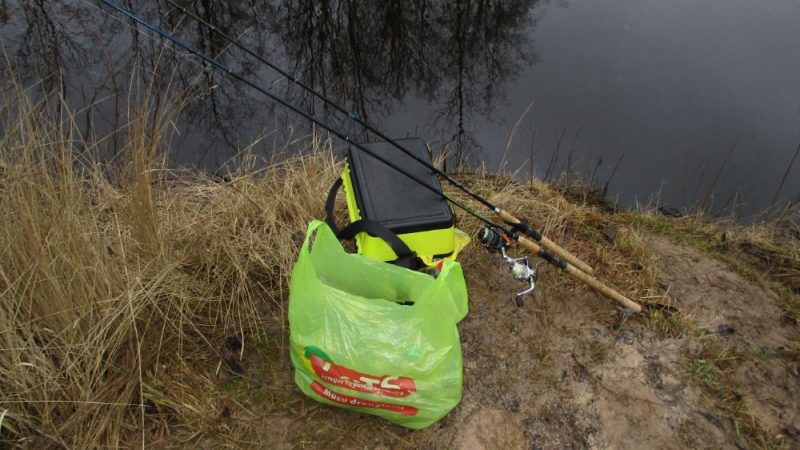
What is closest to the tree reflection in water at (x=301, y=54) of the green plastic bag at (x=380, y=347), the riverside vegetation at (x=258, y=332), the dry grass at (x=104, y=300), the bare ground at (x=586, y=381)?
the riverside vegetation at (x=258, y=332)

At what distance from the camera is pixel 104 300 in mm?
1909

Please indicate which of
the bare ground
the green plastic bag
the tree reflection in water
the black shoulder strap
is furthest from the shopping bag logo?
the tree reflection in water

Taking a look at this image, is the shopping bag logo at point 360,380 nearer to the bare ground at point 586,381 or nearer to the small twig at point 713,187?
the bare ground at point 586,381

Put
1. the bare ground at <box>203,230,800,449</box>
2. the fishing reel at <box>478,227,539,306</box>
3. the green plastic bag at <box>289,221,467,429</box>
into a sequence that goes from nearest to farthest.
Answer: the green plastic bag at <box>289,221,467,429</box>, the bare ground at <box>203,230,800,449</box>, the fishing reel at <box>478,227,539,306</box>

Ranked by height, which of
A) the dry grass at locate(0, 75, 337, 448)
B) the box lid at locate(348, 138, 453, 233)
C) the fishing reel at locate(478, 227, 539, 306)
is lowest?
the dry grass at locate(0, 75, 337, 448)

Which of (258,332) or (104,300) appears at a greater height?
(104,300)

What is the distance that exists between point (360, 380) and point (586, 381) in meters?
0.92

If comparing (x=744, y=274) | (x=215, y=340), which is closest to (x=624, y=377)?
(x=744, y=274)

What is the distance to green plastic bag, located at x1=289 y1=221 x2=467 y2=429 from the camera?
1.72m

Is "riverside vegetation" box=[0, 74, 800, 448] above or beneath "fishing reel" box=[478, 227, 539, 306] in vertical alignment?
beneath

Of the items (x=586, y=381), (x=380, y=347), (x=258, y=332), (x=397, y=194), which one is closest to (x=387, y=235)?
(x=397, y=194)

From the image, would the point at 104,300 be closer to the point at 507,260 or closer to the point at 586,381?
the point at 507,260

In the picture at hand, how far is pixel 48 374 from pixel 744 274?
290 centimetres

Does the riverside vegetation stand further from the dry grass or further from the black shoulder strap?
the black shoulder strap
